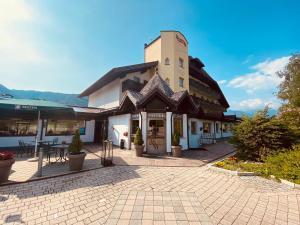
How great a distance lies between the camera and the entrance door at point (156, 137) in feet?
34.7

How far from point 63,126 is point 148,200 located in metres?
13.6

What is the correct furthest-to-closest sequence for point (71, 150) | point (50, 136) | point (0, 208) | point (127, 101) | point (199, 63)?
point (199, 63)
point (50, 136)
point (127, 101)
point (71, 150)
point (0, 208)

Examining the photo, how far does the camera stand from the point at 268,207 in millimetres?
3662

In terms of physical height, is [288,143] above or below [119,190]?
above

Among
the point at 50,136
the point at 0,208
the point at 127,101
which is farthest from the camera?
the point at 50,136

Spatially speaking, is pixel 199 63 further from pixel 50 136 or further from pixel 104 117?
pixel 50 136

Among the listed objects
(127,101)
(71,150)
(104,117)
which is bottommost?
(71,150)

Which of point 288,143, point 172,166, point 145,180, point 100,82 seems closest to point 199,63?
point 100,82

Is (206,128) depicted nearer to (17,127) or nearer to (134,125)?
(134,125)

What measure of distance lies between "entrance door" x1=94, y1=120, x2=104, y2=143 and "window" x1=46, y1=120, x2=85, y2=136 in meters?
1.39

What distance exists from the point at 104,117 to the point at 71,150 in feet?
32.5

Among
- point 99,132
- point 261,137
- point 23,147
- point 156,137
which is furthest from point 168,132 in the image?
point 23,147

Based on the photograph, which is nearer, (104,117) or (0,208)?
(0,208)

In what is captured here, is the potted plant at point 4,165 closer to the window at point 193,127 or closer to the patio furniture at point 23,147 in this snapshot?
the patio furniture at point 23,147
